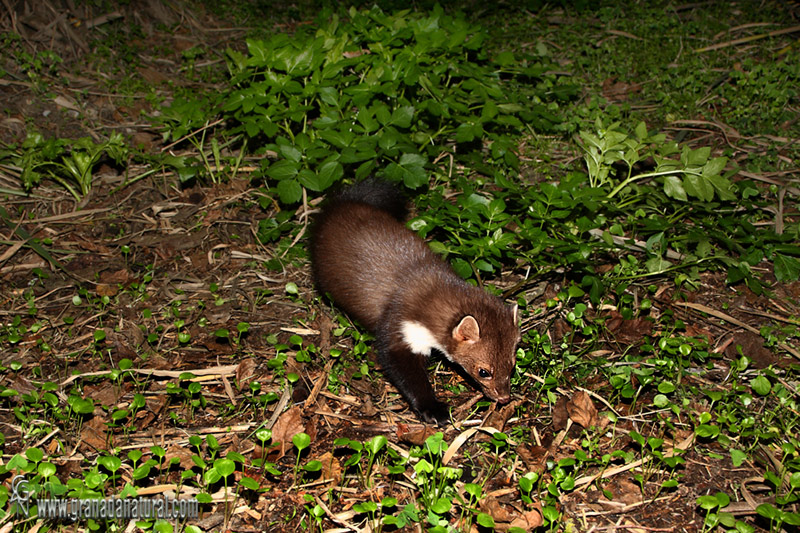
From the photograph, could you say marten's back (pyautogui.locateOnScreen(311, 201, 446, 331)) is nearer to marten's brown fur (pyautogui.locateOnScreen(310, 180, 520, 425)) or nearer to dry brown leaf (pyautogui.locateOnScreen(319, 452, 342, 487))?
marten's brown fur (pyautogui.locateOnScreen(310, 180, 520, 425))

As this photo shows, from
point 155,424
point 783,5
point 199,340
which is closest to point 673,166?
point 199,340

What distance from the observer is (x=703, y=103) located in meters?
7.36

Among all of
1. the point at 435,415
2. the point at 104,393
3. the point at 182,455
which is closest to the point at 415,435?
the point at 435,415

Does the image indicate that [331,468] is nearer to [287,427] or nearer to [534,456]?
[287,427]

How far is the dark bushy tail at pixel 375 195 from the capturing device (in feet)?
17.8

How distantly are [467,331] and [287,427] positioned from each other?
128cm

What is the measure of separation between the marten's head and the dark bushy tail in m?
1.59

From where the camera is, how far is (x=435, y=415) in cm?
414

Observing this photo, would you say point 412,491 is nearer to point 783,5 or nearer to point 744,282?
point 744,282

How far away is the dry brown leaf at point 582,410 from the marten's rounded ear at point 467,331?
2.42 ft

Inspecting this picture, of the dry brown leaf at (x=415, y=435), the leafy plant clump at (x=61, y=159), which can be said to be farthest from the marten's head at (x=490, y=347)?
the leafy plant clump at (x=61, y=159)

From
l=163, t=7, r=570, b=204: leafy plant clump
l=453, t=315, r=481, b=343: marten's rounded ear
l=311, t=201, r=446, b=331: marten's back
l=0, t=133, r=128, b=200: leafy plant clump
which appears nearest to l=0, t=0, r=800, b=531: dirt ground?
l=0, t=133, r=128, b=200: leafy plant clump

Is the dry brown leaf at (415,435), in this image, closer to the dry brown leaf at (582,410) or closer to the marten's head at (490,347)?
the marten's head at (490,347)

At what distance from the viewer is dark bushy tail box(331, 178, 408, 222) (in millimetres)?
5438
